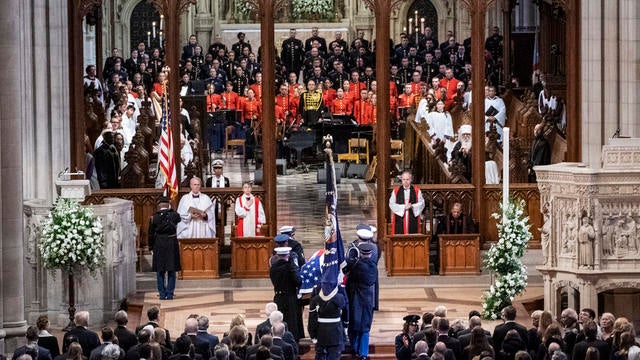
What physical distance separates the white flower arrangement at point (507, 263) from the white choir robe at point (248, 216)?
5059 millimetres

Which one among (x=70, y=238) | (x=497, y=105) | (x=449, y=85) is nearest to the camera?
(x=70, y=238)

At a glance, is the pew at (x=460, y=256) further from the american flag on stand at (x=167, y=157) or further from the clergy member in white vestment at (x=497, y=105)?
the clergy member in white vestment at (x=497, y=105)

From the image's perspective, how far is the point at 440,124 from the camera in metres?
37.6

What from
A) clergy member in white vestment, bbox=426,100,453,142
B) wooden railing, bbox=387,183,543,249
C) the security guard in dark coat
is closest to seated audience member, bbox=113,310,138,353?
the security guard in dark coat

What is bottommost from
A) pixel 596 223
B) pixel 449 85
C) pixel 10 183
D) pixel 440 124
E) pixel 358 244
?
pixel 358 244

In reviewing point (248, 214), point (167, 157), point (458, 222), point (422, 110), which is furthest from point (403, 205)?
point (422, 110)

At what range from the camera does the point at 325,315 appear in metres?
25.6

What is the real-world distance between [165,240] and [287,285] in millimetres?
3881

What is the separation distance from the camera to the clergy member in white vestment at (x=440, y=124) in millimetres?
37156

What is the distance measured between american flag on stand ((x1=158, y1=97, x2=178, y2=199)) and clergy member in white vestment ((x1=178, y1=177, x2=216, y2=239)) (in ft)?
1.06

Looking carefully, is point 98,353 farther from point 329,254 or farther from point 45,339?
point 329,254

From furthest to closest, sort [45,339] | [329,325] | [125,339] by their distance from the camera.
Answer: [329,325]
[45,339]
[125,339]

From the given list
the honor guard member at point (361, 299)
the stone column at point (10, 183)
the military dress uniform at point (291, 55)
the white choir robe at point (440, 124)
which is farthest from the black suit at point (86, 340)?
the military dress uniform at point (291, 55)

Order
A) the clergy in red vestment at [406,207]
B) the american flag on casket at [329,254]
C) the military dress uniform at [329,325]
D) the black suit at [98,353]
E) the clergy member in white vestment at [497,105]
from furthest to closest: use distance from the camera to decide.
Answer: the clergy member in white vestment at [497,105] → the clergy in red vestment at [406,207] → the american flag on casket at [329,254] → the military dress uniform at [329,325] → the black suit at [98,353]
